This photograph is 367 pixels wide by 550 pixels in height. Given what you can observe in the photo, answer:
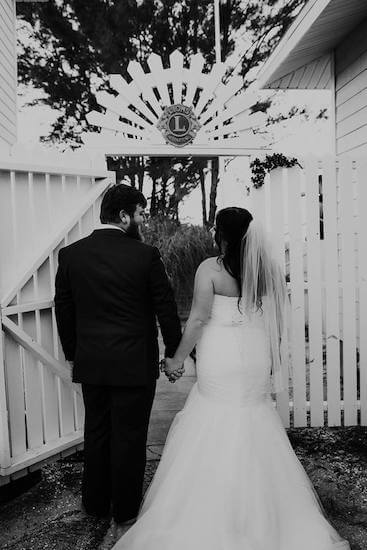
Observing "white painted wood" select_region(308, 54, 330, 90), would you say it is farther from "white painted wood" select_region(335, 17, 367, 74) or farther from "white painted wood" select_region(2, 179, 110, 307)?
"white painted wood" select_region(2, 179, 110, 307)

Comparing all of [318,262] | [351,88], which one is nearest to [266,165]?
[318,262]

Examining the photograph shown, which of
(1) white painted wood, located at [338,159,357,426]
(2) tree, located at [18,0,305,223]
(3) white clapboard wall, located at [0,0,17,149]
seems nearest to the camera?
(1) white painted wood, located at [338,159,357,426]

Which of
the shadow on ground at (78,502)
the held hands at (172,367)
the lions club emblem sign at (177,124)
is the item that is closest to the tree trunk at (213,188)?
the lions club emblem sign at (177,124)

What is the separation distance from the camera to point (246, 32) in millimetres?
15070

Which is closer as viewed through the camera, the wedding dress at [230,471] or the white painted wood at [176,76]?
the wedding dress at [230,471]

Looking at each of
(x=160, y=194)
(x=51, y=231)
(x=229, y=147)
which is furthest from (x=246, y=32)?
(x=51, y=231)

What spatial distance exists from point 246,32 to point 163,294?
14445 millimetres

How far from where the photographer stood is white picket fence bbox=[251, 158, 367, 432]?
3.79m

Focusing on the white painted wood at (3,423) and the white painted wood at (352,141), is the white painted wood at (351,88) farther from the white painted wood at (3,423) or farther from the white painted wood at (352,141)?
the white painted wood at (3,423)

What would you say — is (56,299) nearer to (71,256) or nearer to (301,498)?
(71,256)

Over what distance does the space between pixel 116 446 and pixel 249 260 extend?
3.76 ft

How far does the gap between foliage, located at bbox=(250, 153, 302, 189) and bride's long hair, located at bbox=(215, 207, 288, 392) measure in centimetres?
120

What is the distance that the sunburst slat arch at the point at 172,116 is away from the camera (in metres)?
5.69

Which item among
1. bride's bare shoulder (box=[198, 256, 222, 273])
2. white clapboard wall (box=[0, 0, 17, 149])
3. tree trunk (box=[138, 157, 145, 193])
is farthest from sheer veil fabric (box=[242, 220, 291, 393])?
tree trunk (box=[138, 157, 145, 193])
